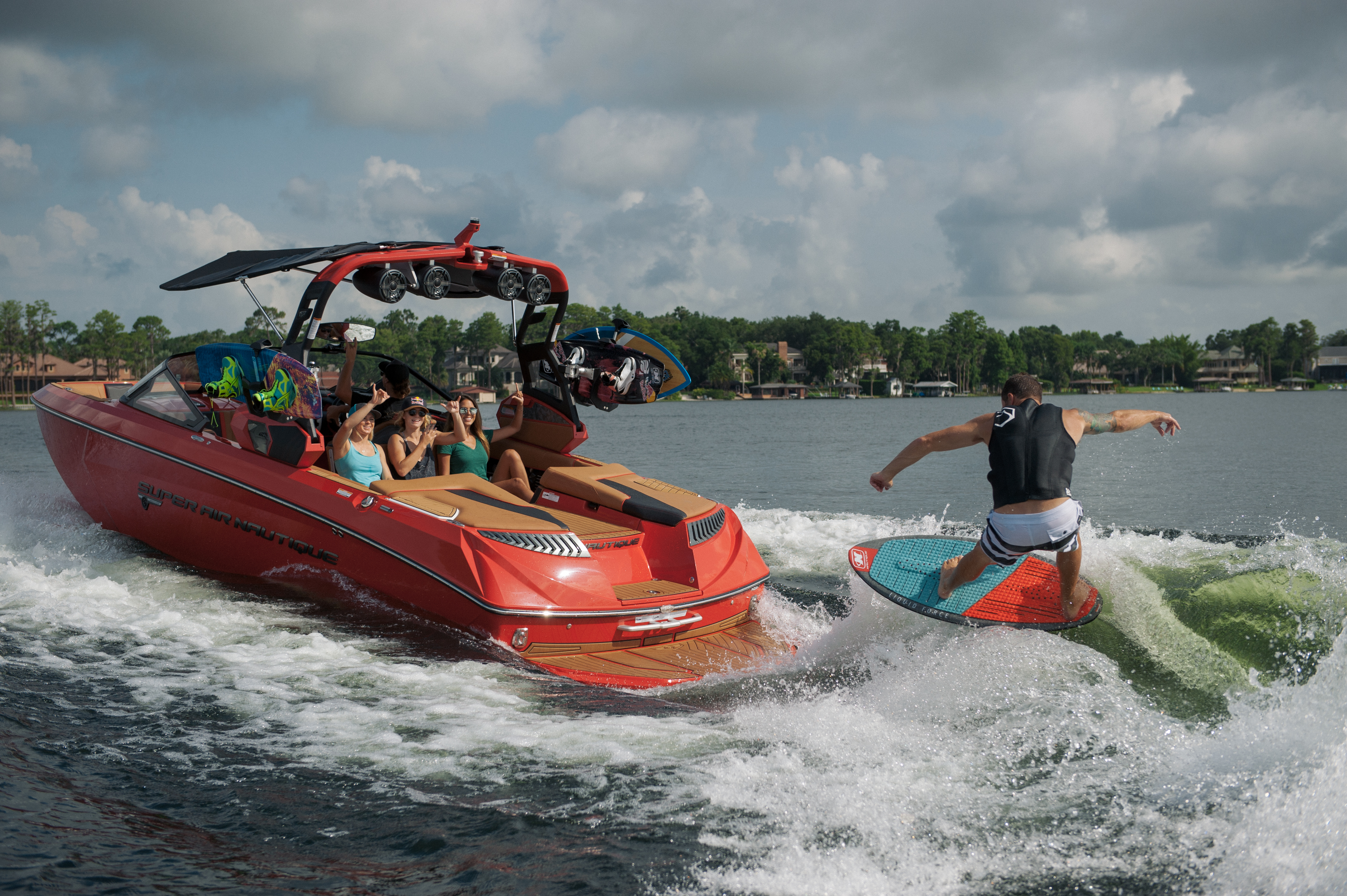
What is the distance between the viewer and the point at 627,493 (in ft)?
20.9

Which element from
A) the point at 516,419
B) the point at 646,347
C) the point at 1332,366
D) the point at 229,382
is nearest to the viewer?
the point at 229,382

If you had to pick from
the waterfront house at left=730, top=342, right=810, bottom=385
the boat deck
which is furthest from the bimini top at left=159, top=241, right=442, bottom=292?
the waterfront house at left=730, top=342, right=810, bottom=385

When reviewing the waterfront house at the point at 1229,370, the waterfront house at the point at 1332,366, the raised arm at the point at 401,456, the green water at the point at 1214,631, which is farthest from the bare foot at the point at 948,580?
the waterfront house at the point at 1332,366

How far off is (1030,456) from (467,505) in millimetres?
3195

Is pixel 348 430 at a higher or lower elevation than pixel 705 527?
higher

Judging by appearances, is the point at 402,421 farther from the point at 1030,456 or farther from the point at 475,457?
the point at 1030,456

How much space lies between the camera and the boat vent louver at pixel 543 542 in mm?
5316

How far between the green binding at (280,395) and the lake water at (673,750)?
1.23 metres

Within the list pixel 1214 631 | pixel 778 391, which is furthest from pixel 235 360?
pixel 778 391

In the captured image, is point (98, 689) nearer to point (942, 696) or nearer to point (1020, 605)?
point (942, 696)

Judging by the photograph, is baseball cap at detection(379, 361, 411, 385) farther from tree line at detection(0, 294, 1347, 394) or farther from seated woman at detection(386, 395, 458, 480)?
tree line at detection(0, 294, 1347, 394)

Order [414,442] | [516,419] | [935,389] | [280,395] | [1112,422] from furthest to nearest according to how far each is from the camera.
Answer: [935,389], [516,419], [414,442], [280,395], [1112,422]

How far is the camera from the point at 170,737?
4.07 metres

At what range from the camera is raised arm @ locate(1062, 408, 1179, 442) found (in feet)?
16.9
